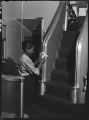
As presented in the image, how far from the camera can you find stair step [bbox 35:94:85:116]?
14.7 ft

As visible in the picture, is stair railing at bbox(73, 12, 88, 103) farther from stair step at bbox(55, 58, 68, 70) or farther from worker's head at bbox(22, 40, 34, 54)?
worker's head at bbox(22, 40, 34, 54)

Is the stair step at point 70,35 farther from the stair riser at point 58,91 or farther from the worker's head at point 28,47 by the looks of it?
the stair riser at point 58,91

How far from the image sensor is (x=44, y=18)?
179 inches

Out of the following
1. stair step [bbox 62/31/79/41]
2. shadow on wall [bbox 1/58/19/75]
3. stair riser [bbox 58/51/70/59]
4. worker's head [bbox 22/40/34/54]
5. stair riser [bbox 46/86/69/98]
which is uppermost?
stair step [bbox 62/31/79/41]

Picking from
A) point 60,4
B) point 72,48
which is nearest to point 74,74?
point 72,48

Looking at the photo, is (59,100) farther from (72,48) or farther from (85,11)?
(85,11)

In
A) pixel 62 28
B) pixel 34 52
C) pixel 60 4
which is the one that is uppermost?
pixel 60 4

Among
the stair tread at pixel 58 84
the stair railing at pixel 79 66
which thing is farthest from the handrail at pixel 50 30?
the stair railing at pixel 79 66

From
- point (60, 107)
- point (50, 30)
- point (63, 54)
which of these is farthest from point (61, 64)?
point (60, 107)

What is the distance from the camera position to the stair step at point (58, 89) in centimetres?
448

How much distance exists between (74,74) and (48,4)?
3.42 ft

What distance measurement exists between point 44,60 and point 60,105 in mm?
675

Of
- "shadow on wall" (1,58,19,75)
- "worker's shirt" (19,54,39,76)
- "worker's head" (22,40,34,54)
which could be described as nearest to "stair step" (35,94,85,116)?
"worker's shirt" (19,54,39,76)

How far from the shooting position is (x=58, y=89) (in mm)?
4539
